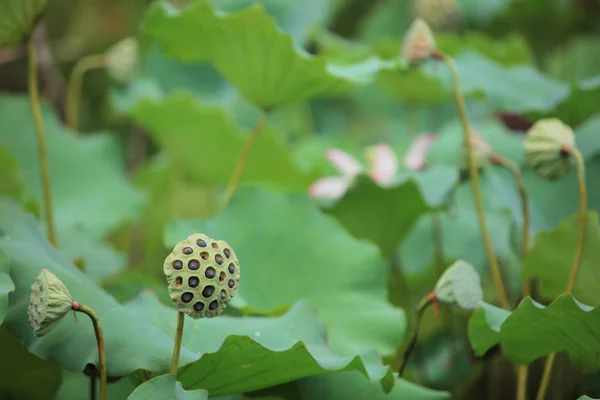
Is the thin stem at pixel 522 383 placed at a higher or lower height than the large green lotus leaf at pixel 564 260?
lower

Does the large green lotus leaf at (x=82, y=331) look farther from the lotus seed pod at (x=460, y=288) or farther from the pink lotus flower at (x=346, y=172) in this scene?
the pink lotus flower at (x=346, y=172)

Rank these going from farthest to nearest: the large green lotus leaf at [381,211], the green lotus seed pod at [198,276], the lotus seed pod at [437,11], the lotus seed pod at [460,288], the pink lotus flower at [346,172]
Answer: the lotus seed pod at [437,11], the pink lotus flower at [346,172], the large green lotus leaf at [381,211], the lotus seed pod at [460,288], the green lotus seed pod at [198,276]

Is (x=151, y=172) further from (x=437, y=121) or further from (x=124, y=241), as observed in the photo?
(x=437, y=121)

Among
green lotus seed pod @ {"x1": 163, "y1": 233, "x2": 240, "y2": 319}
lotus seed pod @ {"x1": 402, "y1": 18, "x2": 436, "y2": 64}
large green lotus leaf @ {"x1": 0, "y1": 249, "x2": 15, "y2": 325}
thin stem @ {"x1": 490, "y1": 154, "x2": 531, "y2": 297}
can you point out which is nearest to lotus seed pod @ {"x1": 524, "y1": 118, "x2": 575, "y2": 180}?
thin stem @ {"x1": 490, "y1": 154, "x2": 531, "y2": 297}

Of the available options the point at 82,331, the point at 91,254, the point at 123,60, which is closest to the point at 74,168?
the point at 123,60

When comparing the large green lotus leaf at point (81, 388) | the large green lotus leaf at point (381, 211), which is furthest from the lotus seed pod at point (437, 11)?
the large green lotus leaf at point (81, 388)

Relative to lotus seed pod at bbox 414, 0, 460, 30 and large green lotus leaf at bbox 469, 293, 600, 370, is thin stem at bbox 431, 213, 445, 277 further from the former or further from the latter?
lotus seed pod at bbox 414, 0, 460, 30

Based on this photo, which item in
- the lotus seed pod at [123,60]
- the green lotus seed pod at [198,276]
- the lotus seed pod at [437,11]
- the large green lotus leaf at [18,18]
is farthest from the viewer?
the lotus seed pod at [437,11]
